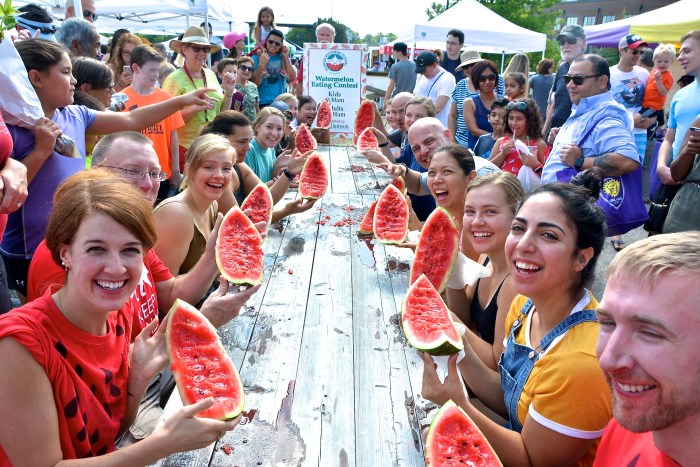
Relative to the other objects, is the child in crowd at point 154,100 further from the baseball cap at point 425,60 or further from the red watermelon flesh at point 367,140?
the baseball cap at point 425,60

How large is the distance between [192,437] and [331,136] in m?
9.55

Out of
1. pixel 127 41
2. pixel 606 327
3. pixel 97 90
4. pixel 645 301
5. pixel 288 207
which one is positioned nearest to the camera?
pixel 645 301

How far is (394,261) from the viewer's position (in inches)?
168

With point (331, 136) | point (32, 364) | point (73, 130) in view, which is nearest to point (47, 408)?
point (32, 364)

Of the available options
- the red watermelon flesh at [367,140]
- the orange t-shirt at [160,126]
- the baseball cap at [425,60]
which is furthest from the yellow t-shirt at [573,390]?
the baseball cap at [425,60]

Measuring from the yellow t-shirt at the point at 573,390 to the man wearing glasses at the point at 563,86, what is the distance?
269 inches

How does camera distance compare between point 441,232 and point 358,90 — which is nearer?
point 441,232

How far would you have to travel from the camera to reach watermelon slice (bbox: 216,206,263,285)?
3.30 m

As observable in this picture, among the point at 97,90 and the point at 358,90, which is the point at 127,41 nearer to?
the point at 97,90

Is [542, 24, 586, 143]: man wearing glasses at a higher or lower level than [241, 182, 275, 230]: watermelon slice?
higher

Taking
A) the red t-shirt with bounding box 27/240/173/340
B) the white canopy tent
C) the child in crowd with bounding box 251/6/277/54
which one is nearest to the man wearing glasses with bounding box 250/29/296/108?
the child in crowd with bounding box 251/6/277/54

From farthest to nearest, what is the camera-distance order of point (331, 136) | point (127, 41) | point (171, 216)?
point (331, 136) → point (127, 41) → point (171, 216)

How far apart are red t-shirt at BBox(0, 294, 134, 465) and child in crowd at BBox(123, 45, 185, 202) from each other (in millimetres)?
4347

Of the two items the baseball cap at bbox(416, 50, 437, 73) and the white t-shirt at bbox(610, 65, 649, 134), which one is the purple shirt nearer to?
the baseball cap at bbox(416, 50, 437, 73)
